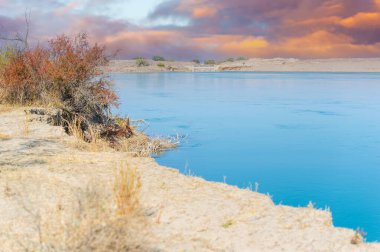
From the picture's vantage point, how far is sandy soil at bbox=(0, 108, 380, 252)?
5.75 m

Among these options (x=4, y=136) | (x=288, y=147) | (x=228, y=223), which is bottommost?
(x=288, y=147)

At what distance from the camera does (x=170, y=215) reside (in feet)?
21.2

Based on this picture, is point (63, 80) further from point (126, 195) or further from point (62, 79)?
point (126, 195)

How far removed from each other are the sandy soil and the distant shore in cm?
11531

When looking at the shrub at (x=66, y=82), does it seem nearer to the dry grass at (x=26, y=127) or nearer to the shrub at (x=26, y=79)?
the shrub at (x=26, y=79)

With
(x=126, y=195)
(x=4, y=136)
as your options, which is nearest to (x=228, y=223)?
(x=126, y=195)

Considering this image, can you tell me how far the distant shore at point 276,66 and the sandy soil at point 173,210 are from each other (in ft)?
378

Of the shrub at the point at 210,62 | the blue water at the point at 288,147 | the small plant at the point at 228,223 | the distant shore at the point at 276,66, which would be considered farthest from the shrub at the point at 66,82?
the shrub at the point at 210,62

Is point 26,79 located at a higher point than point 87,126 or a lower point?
higher

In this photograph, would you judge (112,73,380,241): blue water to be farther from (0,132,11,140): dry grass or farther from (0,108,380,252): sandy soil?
(0,132,11,140): dry grass


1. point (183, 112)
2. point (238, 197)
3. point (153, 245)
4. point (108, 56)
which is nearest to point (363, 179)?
point (108, 56)

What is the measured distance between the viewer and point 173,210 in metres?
6.67

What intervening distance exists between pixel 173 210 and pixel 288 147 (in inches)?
654

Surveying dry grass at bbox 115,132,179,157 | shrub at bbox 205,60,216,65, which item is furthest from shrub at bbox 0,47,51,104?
shrub at bbox 205,60,216,65
